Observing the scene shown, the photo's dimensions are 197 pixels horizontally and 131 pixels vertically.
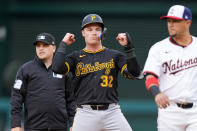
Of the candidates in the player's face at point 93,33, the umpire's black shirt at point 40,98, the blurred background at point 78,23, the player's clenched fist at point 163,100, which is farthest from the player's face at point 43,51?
the blurred background at point 78,23

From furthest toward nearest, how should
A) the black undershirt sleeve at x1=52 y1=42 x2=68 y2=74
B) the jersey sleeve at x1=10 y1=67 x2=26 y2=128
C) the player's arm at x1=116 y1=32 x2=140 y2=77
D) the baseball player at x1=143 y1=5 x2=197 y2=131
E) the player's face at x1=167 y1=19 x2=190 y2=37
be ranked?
the jersey sleeve at x1=10 y1=67 x2=26 y2=128 < the black undershirt sleeve at x1=52 y1=42 x2=68 y2=74 < the player's arm at x1=116 y1=32 x2=140 y2=77 < the player's face at x1=167 y1=19 x2=190 y2=37 < the baseball player at x1=143 y1=5 x2=197 y2=131

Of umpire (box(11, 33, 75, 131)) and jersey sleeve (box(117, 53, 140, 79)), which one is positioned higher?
jersey sleeve (box(117, 53, 140, 79))

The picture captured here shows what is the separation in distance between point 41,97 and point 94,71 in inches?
33.6

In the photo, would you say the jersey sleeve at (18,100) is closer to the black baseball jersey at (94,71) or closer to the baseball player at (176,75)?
the black baseball jersey at (94,71)

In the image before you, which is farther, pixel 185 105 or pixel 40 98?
pixel 40 98

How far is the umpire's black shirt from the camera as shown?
5.87 m

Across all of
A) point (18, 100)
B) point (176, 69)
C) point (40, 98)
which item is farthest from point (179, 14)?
point (18, 100)

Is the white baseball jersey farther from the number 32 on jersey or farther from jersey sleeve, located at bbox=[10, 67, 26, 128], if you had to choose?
jersey sleeve, located at bbox=[10, 67, 26, 128]

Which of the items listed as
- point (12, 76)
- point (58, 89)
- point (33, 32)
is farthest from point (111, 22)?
point (58, 89)

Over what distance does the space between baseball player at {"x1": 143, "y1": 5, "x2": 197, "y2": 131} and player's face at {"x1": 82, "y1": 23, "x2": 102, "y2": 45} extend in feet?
2.49

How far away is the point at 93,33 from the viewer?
18.2ft

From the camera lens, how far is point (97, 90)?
5414mm

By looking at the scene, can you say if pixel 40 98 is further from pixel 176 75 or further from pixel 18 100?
pixel 176 75

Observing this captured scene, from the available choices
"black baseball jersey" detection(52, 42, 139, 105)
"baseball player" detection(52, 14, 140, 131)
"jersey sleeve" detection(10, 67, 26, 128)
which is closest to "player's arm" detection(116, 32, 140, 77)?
"baseball player" detection(52, 14, 140, 131)
